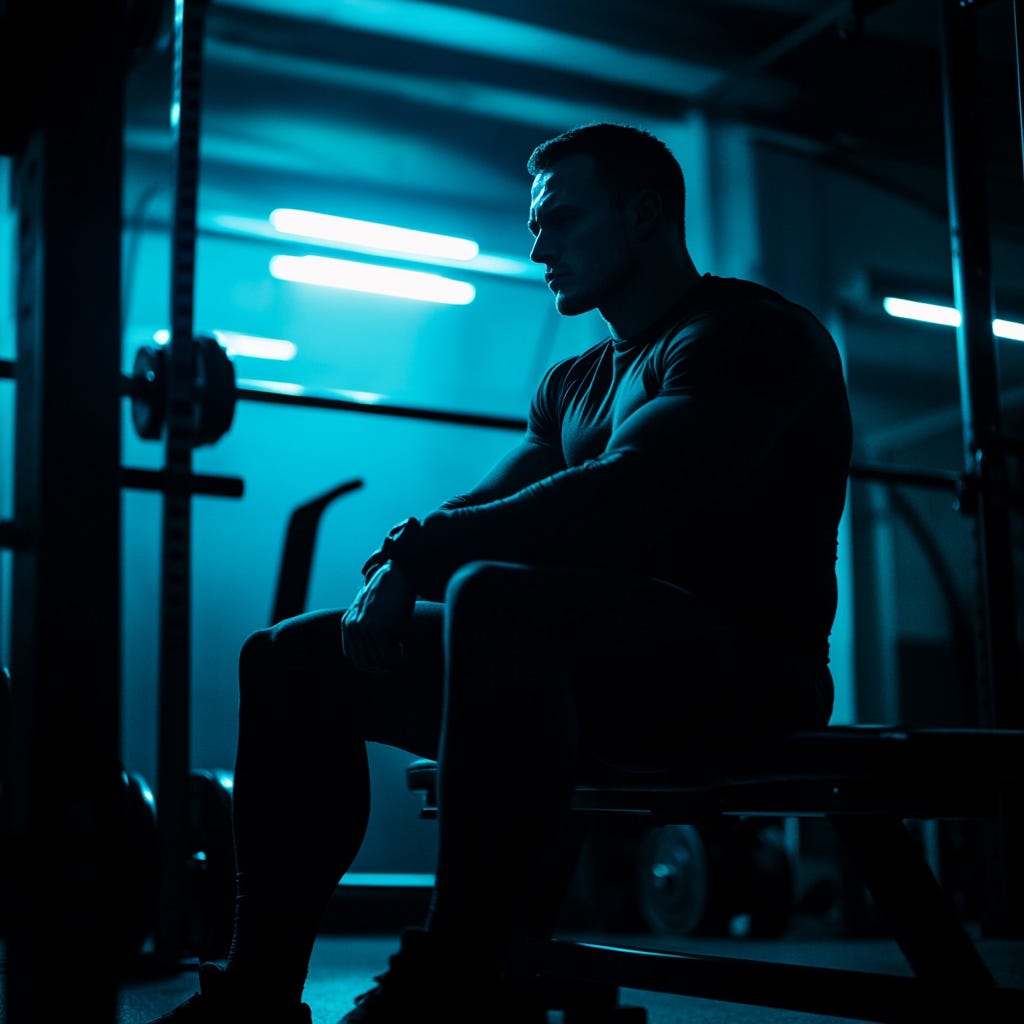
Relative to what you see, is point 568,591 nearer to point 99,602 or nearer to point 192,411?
point 99,602

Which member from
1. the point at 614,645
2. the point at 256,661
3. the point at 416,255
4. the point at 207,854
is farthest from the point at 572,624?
the point at 416,255

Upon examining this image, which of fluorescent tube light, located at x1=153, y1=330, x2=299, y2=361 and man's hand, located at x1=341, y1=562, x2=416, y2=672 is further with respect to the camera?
fluorescent tube light, located at x1=153, y1=330, x2=299, y2=361

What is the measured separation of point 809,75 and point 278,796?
3.47 metres

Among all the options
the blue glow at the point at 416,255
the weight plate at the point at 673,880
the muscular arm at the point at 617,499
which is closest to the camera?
the muscular arm at the point at 617,499

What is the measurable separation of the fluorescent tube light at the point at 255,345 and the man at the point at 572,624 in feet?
8.85

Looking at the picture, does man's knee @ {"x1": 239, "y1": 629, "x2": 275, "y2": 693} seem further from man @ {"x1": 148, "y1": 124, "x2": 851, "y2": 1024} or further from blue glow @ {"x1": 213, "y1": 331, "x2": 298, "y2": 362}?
blue glow @ {"x1": 213, "y1": 331, "x2": 298, "y2": 362}

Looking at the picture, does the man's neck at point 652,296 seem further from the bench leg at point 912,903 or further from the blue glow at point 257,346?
the blue glow at point 257,346

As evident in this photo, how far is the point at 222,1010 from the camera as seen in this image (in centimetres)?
125

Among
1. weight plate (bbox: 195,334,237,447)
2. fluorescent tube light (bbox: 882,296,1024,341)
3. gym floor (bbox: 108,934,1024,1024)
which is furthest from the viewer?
fluorescent tube light (bbox: 882,296,1024,341)

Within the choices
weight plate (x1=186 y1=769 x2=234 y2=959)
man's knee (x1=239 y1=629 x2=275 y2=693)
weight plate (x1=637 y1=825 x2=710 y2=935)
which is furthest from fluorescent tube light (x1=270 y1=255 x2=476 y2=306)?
man's knee (x1=239 y1=629 x2=275 y2=693)

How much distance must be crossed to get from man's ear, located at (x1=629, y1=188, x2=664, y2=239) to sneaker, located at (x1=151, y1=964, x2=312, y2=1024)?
870 millimetres

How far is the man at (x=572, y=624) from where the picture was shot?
1.07 meters

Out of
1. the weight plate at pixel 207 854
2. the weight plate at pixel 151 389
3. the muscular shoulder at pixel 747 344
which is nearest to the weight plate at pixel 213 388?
the weight plate at pixel 151 389

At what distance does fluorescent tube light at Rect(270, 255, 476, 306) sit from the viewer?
4211 millimetres
